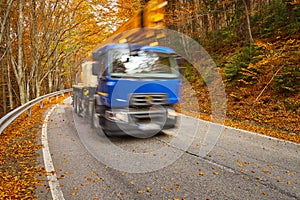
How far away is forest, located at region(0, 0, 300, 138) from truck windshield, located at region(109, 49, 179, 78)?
4044 mm

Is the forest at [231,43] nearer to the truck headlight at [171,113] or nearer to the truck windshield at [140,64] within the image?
the truck headlight at [171,113]

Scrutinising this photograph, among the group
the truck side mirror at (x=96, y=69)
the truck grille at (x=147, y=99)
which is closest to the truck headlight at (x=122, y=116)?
the truck grille at (x=147, y=99)

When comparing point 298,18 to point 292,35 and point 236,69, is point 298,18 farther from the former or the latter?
point 236,69

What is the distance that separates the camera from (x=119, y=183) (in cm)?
380

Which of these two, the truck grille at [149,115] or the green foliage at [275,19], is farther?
the green foliage at [275,19]

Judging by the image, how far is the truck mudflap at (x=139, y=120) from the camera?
19.0 ft

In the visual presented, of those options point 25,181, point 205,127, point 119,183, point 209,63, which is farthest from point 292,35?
point 25,181

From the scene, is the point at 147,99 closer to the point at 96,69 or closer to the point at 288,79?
the point at 96,69

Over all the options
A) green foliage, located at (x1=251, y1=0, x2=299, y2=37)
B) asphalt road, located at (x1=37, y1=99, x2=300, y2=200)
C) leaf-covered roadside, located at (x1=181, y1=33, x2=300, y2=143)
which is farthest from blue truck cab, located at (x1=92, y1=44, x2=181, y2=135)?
green foliage, located at (x1=251, y1=0, x2=299, y2=37)

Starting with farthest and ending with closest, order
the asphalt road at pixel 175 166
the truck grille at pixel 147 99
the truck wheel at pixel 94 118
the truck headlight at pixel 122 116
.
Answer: the truck wheel at pixel 94 118 < the truck grille at pixel 147 99 < the truck headlight at pixel 122 116 < the asphalt road at pixel 175 166

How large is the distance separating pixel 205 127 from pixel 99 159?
4.35 metres

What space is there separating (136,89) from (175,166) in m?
2.33

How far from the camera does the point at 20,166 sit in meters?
4.49

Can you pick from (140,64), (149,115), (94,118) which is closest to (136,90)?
(149,115)
